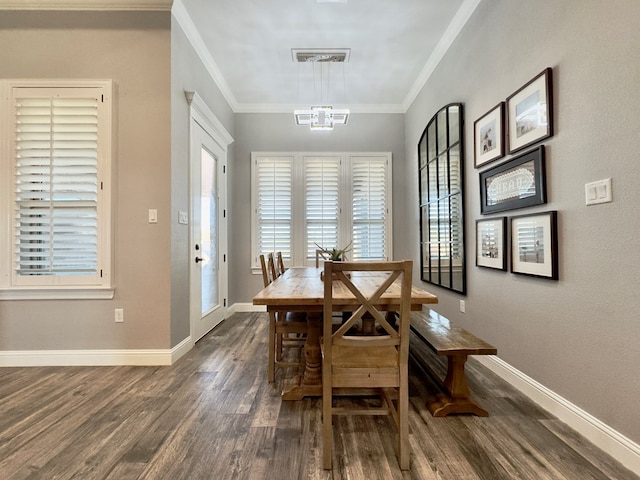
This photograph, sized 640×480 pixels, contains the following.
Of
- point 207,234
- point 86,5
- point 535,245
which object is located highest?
point 86,5

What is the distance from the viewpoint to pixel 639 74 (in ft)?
4.50

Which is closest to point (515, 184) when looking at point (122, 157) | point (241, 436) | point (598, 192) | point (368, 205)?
point (598, 192)

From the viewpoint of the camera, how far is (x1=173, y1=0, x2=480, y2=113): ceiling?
2.81m

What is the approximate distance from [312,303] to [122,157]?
2.21 m

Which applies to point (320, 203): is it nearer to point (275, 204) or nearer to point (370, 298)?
point (275, 204)

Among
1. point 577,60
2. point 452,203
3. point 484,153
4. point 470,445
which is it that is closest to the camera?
point 470,445

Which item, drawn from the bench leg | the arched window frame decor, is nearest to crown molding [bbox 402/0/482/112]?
the arched window frame decor

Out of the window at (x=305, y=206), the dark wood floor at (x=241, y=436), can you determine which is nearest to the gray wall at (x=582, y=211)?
the dark wood floor at (x=241, y=436)

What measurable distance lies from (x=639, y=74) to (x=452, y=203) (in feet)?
6.01

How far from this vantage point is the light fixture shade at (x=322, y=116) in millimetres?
3164

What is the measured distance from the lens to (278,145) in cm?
475

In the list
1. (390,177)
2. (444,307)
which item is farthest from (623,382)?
(390,177)

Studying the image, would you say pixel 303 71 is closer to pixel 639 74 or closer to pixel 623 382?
pixel 639 74

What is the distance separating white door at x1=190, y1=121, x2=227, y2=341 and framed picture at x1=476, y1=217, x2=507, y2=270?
2.69m
